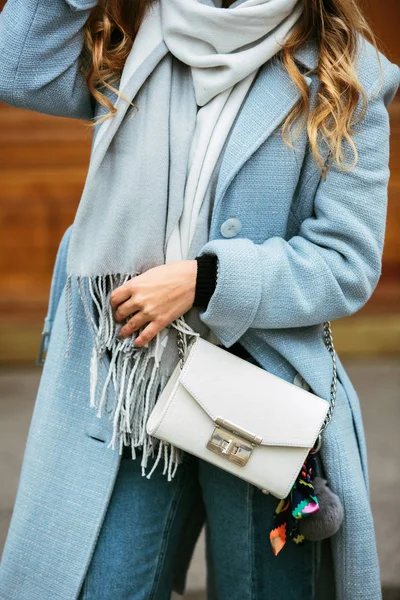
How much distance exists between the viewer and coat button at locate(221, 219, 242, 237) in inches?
59.1

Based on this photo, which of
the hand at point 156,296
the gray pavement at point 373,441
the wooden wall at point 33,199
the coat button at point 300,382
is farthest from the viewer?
the wooden wall at point 33,199

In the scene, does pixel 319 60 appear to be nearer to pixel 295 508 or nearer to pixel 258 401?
pixel 258 401

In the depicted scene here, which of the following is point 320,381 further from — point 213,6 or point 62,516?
point 213,6

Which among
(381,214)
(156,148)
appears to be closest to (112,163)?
(156,148)

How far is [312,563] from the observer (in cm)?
167

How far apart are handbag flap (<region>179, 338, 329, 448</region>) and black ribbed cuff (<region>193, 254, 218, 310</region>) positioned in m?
0.09

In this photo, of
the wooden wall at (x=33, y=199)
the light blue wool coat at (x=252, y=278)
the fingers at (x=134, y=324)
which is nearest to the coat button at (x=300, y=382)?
the light blue wool coat at (x=252, y=278)

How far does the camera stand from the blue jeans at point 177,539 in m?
1.58

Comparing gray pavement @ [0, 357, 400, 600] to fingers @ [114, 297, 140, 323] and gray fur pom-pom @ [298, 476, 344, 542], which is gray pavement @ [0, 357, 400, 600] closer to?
gray fur pom-pom @ [298, 476, 344, 542]

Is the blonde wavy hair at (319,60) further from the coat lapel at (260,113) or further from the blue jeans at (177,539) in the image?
the blue jeans at (177,539)

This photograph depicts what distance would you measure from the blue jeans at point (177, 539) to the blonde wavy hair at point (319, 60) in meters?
0.69

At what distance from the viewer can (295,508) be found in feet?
5.05

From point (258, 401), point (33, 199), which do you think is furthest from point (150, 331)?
point (33, 199)

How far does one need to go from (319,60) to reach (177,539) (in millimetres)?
1041
